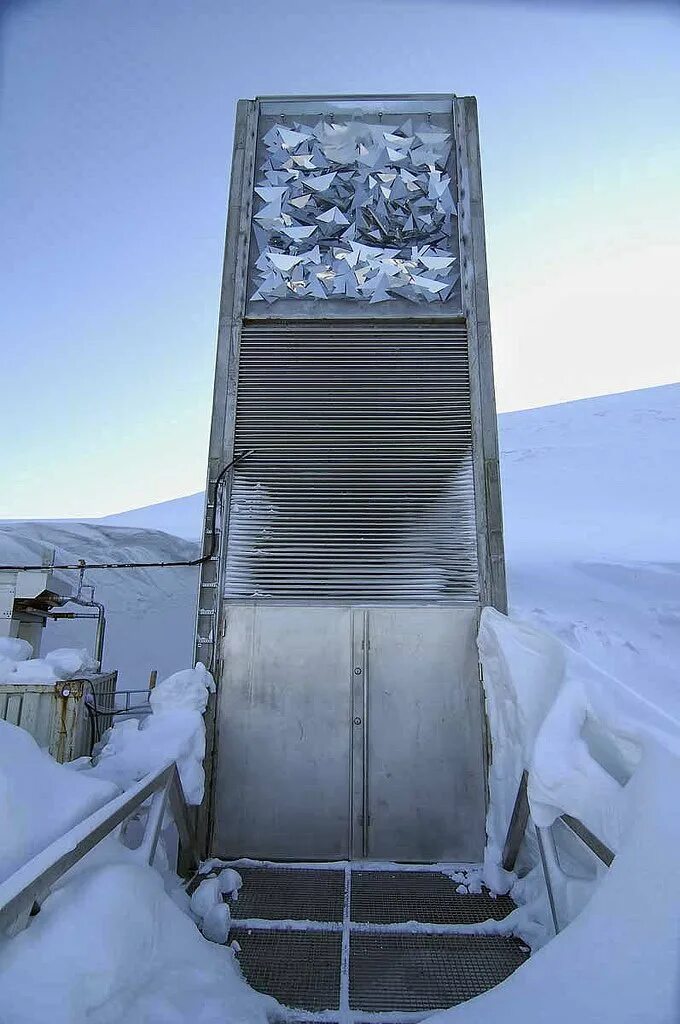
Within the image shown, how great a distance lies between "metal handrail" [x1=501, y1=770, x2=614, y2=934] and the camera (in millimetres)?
2117

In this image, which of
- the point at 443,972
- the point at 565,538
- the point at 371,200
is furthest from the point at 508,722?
the point at 565,538

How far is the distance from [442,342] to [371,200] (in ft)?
4.28

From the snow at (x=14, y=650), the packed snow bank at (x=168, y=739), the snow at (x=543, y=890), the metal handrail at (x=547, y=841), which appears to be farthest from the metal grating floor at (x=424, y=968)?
the snow at (x=14, y=650)

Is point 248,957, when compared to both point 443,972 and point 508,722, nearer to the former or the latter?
point 443,972

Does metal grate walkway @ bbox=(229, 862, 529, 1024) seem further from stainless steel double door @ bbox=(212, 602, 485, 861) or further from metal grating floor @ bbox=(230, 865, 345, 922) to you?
stainless steel double door @ bbox=(212, 602, 485, 861)

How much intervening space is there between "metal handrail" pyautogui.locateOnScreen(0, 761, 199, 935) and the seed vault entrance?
102 centimetres

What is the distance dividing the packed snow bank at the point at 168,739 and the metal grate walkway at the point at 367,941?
727 millimetres

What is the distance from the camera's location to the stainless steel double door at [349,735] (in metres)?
3.84

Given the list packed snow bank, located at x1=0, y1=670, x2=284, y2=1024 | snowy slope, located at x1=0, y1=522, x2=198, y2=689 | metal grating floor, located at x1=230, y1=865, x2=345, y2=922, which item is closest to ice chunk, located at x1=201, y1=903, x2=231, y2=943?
metal grating floor, located at x1=230, y1=865, x2=345, y2=922

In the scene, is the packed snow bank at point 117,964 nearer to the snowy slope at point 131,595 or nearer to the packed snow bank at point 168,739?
the packed snow bank at point 168,739

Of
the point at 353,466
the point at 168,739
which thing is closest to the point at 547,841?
the point at 168,739

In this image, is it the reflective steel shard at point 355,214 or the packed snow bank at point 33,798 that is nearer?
the packed snow bank at point 33,798

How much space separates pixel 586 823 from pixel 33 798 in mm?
1867

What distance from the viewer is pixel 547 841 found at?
2.53m
